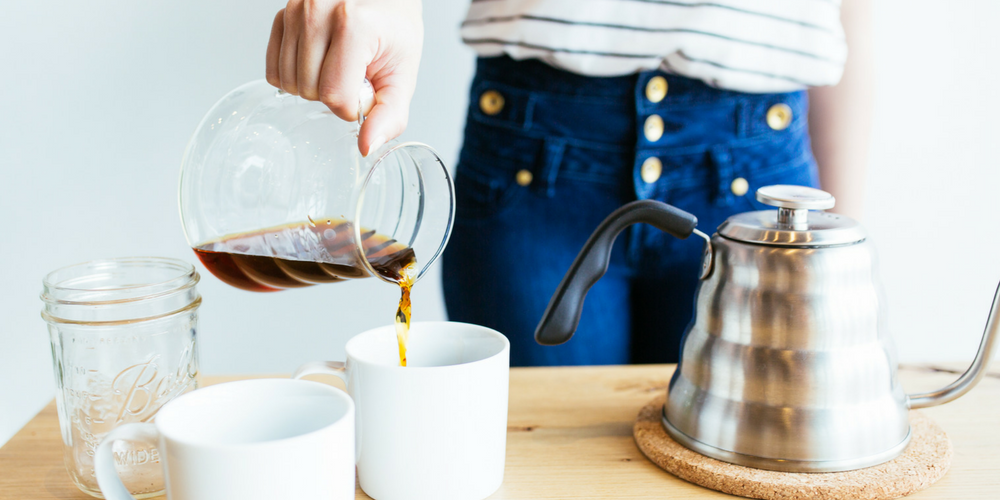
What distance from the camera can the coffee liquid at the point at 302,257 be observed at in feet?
2.11

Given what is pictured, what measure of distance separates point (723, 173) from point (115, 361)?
73 centimetres

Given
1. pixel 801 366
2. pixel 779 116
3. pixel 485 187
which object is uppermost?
pixel 779 116

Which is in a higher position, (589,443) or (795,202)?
(795,202)

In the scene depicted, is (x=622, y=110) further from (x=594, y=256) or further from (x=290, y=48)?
(x=290, y=48)

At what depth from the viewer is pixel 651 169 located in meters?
0.98

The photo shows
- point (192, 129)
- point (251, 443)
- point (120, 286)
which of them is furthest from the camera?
point (192, 129)

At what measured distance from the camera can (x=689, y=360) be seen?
2.42 feet

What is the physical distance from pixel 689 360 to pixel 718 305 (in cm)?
6

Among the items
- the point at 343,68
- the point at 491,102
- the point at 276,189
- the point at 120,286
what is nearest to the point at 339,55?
the point at 343,68

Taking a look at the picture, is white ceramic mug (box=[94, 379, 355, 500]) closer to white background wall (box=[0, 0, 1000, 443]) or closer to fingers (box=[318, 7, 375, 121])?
fingers (box=[318, 7, 375, 121])

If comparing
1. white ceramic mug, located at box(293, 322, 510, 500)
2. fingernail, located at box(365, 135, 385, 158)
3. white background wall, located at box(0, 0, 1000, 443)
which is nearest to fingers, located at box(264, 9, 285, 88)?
fingernail, located at box(365, 135, 385, 158)

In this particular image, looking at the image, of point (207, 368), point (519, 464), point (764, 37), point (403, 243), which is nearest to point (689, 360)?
point (519, 464)

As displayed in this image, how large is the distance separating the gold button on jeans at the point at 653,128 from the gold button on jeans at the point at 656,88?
0.9 inches

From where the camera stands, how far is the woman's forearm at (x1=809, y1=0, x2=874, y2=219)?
3.72ft
